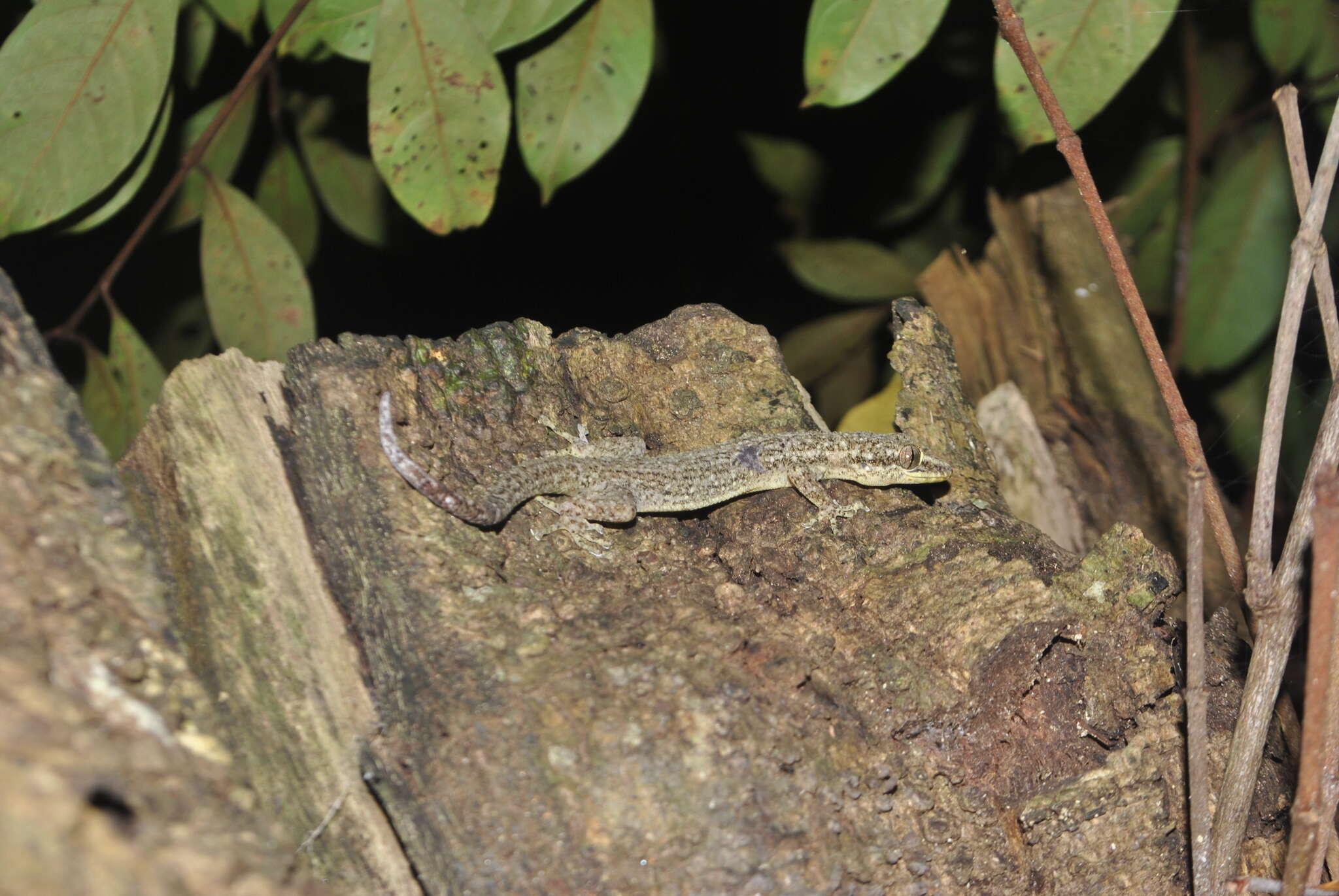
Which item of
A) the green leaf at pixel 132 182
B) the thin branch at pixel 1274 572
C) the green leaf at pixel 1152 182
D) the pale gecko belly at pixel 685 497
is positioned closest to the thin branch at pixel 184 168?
the green leaf at pixel 132 182

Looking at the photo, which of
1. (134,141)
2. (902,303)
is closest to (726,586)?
(902,303)

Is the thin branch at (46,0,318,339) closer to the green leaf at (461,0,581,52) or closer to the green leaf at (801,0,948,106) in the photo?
the green leaf at (461,0,581,52)

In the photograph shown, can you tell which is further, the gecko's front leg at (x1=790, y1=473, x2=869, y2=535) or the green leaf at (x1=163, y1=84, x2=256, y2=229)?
the green leaf at (x1=163, y1=84, x2=256, y2=229)

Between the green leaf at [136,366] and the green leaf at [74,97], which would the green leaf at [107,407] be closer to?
the green leaf at [136,366]

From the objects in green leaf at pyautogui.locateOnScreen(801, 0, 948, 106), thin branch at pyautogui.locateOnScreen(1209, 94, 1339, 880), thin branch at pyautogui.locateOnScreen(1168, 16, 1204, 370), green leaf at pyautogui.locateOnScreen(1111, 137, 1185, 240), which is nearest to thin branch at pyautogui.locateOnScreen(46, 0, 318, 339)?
green leaf at pyautogui.locateOnScreen(801, 0, 948, 106)

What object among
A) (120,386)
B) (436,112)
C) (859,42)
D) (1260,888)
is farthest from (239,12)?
(1260,888)
